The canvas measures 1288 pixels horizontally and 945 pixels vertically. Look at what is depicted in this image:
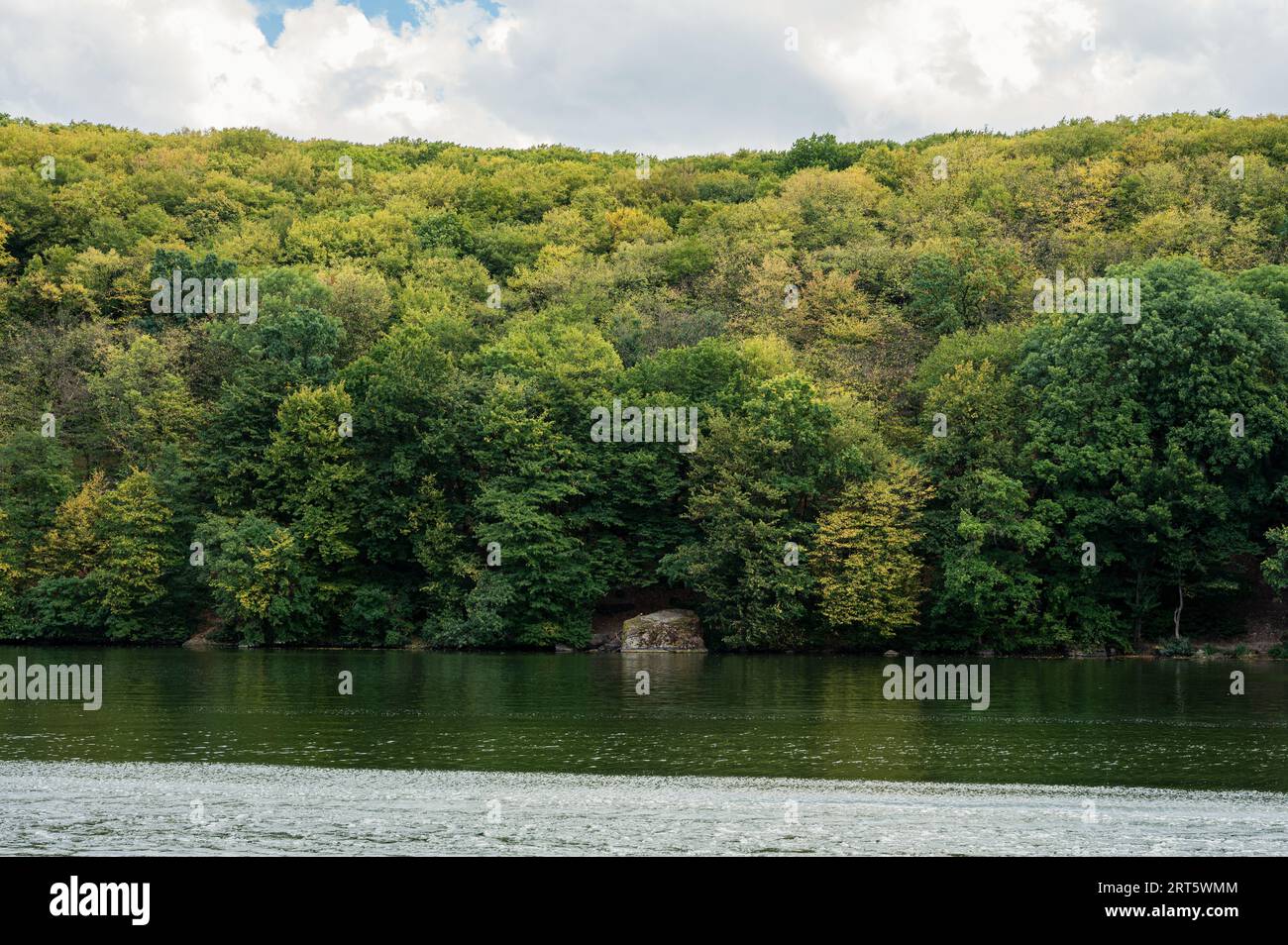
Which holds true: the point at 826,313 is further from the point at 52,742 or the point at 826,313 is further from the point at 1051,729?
the point at 52,742

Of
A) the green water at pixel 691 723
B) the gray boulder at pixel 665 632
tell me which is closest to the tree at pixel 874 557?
the gray boulder at pixel 665 632

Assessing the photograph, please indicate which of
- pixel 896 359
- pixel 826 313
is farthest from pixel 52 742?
Result: pixel 826 313

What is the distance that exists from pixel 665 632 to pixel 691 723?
3422cm

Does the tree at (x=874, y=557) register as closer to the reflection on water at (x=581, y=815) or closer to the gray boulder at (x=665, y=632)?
the gray boulder at (x=665, y=632)

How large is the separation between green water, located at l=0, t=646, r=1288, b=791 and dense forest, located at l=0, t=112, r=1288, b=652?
956cm

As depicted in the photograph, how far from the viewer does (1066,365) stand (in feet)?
227

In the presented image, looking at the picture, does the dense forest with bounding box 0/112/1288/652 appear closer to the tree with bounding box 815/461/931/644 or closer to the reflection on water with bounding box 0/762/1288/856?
the tree with bounding box 815/461/931/644

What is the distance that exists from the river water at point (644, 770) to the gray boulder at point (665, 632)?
71.4 feet

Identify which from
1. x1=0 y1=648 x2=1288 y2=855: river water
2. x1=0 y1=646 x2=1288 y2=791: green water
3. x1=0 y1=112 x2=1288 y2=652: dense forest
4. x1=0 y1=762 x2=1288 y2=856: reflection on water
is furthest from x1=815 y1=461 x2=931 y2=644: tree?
x1=0 y1=762 x2=1288 y2=856: reflection on water

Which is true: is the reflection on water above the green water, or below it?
above

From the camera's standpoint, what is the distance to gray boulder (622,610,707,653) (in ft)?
237

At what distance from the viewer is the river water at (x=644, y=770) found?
23.6m

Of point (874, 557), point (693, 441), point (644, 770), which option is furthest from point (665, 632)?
point (644, 770)

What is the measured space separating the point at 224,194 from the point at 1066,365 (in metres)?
82.2
